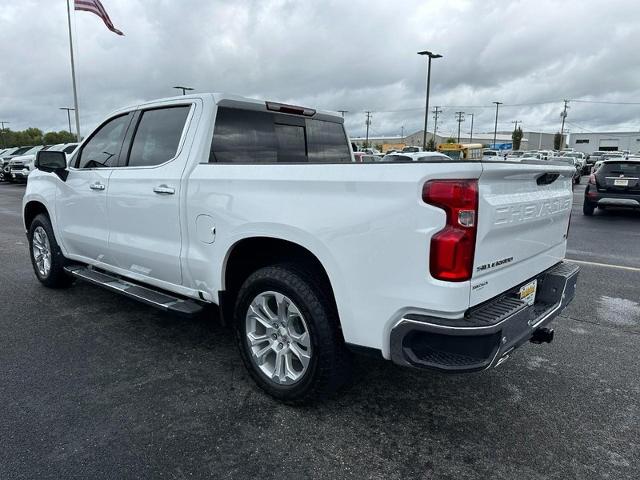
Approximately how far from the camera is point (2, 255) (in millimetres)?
7379

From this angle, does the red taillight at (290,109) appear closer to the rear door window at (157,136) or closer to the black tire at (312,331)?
the rear door window at (157,136)

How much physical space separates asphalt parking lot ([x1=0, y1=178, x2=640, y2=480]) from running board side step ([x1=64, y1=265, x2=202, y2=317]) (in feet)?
1.36

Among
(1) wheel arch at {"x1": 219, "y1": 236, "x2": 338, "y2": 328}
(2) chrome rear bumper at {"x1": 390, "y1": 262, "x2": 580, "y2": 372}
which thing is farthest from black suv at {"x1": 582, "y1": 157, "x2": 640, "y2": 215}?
(1) wheel arch at {"x1": 219, "y1": 236, "x2": 338, "y2": 328}

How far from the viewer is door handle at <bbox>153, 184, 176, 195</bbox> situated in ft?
11.2

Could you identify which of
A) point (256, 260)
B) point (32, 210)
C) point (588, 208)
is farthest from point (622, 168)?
point (32, 210)

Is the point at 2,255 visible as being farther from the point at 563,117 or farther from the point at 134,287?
the point at 563,117

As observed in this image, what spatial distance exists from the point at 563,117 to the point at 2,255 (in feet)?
304

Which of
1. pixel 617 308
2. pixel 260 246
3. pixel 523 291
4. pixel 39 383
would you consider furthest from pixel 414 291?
pixel 617 308

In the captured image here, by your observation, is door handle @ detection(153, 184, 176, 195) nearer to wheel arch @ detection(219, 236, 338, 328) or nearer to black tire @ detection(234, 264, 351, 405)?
wheel arch @ detection(219, 236, 338, 328)

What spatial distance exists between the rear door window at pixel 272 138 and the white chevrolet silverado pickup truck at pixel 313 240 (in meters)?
0.01

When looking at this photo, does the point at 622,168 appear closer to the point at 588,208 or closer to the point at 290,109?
the point at 588,208

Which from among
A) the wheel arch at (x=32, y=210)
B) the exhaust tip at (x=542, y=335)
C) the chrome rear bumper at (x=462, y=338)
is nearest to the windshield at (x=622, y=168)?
the exhaust tip at (x=542, y=335)

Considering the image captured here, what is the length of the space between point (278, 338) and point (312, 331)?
1.21ft

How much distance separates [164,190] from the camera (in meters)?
3.47
